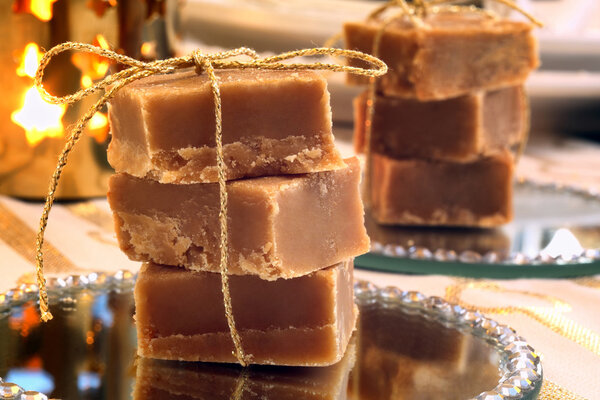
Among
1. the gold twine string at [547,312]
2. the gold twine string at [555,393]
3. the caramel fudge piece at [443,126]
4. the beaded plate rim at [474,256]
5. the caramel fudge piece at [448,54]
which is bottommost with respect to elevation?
the gold twine string at [547,312]

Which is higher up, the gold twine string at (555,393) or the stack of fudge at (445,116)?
the stack of fudge at (445,116)

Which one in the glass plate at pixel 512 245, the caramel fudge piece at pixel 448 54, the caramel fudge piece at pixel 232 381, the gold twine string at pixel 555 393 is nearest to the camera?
the caramel fudge piece at pixel 232 381

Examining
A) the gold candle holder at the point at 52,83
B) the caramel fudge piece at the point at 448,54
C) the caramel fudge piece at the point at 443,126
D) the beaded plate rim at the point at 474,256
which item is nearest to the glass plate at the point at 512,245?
the beaded plate rim at the point at 474,256

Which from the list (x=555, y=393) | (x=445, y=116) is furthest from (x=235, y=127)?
(x=445, y=116)

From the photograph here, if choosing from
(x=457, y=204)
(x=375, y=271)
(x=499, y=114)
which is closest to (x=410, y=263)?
(x=375, y=271)

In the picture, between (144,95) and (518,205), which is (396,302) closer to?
(144,95)

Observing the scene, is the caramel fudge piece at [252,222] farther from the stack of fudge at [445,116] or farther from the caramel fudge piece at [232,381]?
the stack of fudge at [445,116]

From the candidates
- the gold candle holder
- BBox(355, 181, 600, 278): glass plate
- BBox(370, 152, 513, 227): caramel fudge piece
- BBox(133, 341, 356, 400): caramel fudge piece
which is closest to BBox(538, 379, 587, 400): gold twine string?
BBox(133, 341, 356, 400): caramel fudge piece
